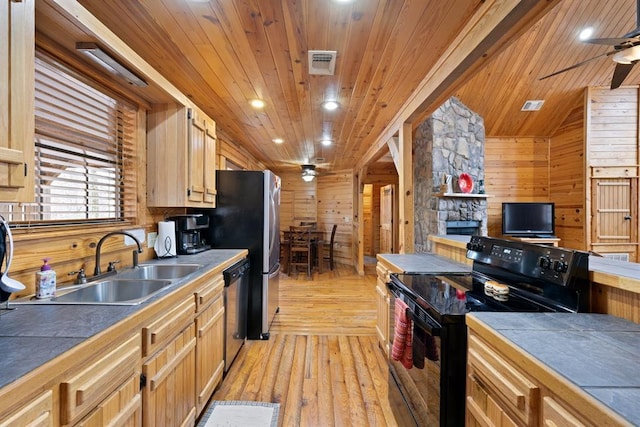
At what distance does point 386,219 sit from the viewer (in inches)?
317

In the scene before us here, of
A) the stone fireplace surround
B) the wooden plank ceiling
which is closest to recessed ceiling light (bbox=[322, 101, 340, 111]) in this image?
the wooden plank ceiling

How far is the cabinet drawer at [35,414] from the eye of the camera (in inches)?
26.7

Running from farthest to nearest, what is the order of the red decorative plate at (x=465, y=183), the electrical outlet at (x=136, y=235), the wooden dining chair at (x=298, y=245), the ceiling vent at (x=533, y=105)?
the wooden dining chair at (x=298, y=245) → the ceiling vent at (x=533, y=105) → the red decorative plate at (x=465, y=183) → the electrical outlet at (x=136, y=235)

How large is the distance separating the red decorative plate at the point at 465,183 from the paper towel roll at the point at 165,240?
3742 mm

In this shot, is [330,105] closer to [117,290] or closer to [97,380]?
[117,290]

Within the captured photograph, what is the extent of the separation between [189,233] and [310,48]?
185 centimetres

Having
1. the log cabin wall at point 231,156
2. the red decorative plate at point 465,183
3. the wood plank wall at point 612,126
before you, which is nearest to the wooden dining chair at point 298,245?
the log cabin wall at point 231,156

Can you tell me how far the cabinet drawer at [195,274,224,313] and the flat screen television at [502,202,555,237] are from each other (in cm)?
516

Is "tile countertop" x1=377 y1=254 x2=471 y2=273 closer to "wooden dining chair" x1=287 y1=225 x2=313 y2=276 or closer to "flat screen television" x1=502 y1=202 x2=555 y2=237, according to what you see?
"wooden dining chair" x1=287 y1=225 x2=313 y2=276

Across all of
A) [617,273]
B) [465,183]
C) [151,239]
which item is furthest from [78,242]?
[465,183]

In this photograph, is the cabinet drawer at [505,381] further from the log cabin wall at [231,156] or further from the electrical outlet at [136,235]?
the log cabin wall at [231,156]

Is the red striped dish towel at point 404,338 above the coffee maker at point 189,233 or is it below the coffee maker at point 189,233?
below

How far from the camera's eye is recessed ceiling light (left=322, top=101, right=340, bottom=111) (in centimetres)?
281

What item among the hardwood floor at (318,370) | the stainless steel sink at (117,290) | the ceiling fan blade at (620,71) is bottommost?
the hardwood floor at (318,370)
